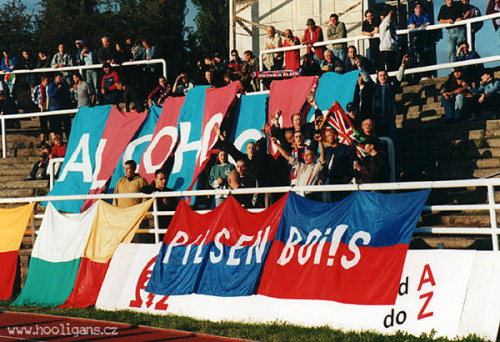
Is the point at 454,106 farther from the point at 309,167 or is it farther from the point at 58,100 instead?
the point at 58,100

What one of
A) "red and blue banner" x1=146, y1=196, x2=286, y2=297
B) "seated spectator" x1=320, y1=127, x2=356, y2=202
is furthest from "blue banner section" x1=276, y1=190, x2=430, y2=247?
"seated spectator" x1=320, y1=127, x2=356, y2=202

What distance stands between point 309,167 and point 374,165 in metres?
1.03

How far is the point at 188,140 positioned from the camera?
1716 cm

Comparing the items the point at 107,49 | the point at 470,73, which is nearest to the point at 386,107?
the point at 470,73

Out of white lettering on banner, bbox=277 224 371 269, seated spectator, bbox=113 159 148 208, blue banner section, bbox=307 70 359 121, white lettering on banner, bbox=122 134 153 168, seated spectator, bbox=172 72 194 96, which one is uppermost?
seated spectator, bbox=172 72 194 96

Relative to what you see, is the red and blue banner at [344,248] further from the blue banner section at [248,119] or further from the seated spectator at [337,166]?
the blue banner section at [248,119]

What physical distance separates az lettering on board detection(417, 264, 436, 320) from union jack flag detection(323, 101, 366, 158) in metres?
3.94

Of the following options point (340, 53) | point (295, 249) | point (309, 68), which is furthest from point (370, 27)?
point (295, 249)

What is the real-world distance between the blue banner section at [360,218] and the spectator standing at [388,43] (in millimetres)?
6212

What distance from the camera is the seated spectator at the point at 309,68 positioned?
57.1ft

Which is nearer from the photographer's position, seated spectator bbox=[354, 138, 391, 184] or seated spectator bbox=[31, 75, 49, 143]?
seated spectator bbox=[354, 138, 391, 184]

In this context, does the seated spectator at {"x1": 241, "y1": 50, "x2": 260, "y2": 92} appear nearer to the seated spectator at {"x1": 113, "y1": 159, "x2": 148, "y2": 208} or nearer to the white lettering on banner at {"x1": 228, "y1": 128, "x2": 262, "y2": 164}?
the white lettering on banner at {"x1": 228, "y1": 128, "x2": 262, "y2": 164}

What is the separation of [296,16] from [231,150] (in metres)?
10.7

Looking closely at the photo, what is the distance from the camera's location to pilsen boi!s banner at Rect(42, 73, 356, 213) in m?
16.4
